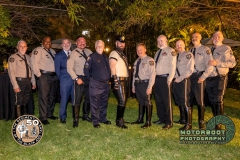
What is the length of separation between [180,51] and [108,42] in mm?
17921

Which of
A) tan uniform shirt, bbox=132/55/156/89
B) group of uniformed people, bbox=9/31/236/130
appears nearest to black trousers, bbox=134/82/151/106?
group of uniformed people, bbox=9/31/236/130

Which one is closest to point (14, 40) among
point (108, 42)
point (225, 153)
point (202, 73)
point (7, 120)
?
point (7, 120)

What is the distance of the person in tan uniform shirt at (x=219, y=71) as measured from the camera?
16.2 feet

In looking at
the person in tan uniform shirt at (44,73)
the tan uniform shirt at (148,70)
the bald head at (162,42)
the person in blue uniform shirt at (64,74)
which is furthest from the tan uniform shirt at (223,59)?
the person in tan uniform shirt at (44,73)

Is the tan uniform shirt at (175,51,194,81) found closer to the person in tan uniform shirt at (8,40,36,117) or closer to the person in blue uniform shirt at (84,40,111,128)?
the person in blue uniform shirt at (84,40,111,128)

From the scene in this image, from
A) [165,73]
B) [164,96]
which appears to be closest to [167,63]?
[165,73]

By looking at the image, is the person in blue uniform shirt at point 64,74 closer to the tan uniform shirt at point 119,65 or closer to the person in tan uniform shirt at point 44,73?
the person in tan uniform shirt at point 44,73

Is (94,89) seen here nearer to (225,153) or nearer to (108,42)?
(225,153)

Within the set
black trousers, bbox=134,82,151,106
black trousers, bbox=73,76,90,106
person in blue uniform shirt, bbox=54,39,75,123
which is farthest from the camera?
person in blue uniform shirt, bbox=54,39,75,123

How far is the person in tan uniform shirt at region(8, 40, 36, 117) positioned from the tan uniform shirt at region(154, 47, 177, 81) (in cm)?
294

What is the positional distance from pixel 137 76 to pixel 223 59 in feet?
5.92

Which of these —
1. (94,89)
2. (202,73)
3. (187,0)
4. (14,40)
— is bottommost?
(94,89)

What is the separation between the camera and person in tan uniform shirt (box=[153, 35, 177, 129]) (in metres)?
4.90

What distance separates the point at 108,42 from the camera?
22672 millimetres
